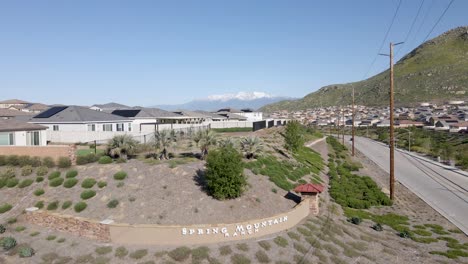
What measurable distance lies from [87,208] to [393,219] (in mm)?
22233

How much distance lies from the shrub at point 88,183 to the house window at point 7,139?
508 inches

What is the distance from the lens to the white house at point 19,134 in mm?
34000

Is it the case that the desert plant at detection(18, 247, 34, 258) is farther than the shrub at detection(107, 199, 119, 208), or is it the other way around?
the shrub at detection(107, 199, 119, 208)

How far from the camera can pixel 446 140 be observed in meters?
99.2

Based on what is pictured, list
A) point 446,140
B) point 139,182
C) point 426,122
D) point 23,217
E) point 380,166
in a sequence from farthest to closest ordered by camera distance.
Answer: point 426,122, point 446,140, point 380,166, point 139,182, point 23,217

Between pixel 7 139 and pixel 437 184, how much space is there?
149 ft

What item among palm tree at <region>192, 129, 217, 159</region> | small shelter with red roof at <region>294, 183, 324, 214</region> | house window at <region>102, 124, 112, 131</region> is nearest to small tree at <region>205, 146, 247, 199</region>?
small shelter with red roof at <region>294, 183, 324, 214</region>

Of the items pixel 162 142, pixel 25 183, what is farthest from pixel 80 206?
pixel 162 142

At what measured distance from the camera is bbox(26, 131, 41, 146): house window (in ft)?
119

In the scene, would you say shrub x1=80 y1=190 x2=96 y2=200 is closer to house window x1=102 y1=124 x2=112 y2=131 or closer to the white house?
the white house

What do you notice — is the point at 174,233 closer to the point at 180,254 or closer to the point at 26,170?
the point at 180,254

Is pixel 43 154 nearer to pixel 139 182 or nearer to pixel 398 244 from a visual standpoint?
pixel 139 182

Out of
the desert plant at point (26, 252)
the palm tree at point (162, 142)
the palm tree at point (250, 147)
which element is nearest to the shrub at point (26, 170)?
the palm tree at point (162, 142)

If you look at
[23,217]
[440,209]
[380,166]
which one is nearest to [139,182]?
[23,217]
